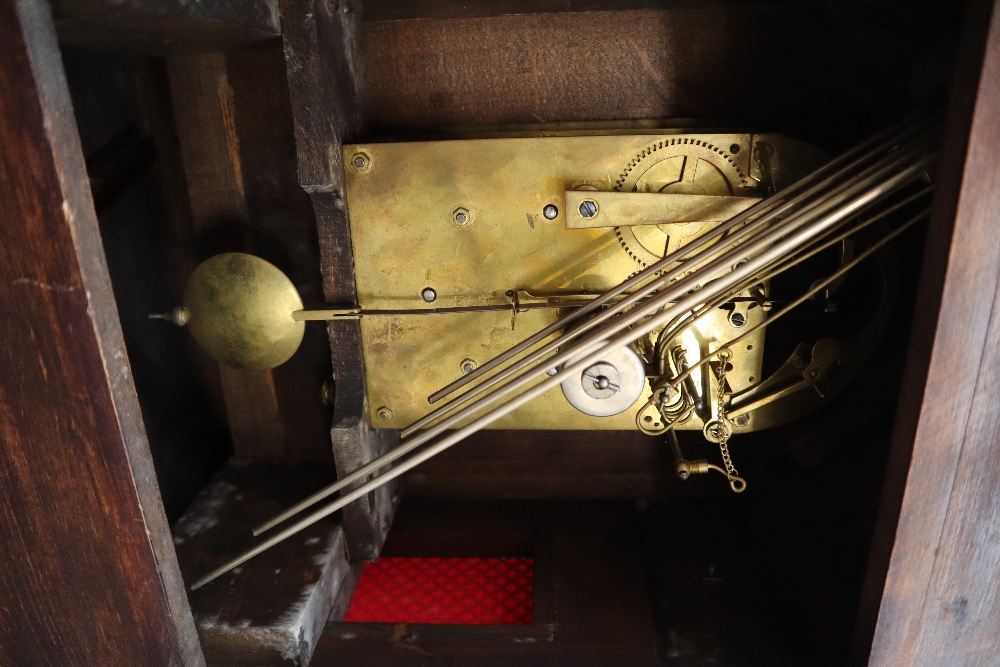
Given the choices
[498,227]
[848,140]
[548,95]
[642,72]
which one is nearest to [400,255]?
[498,227]

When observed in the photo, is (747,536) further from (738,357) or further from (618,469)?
(738,357)

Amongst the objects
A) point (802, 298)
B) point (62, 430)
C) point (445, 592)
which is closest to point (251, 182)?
point (62, 430)

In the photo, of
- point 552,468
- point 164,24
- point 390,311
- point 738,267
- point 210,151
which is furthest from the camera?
point 552,468

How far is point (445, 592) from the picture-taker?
4.38 feet

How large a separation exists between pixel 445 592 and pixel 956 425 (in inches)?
36.1

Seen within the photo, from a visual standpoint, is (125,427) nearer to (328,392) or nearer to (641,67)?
(328,392)

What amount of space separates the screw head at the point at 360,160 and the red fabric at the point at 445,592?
789 mm

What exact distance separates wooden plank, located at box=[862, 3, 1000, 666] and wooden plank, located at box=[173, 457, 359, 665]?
837 mm

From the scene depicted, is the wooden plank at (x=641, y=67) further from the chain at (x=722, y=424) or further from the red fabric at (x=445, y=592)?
the red fabric at (x=445, y=592)

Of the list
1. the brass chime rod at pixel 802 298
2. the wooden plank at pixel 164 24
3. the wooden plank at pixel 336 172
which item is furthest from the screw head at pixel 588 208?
the wooden plank at pixel 164 24

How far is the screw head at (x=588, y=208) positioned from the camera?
3.52ft

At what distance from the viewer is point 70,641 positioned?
0.95 meters

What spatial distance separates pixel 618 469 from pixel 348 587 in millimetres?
597

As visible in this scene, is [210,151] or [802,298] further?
[210,151]
